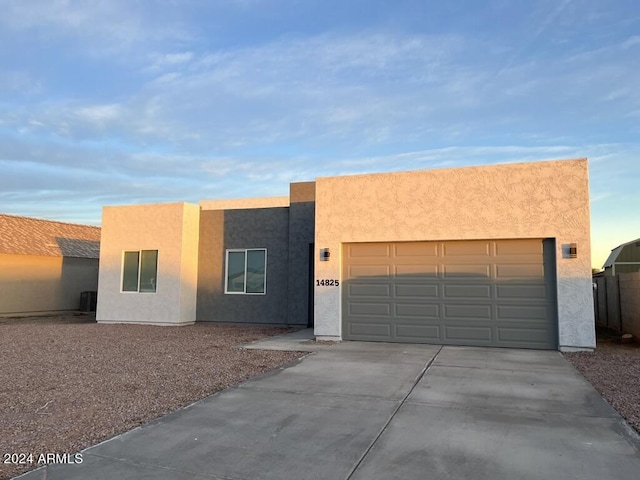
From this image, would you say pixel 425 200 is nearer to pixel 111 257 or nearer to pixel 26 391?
pixel 26 391

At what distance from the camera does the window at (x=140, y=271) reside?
1566cm

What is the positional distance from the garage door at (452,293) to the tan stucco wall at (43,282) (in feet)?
51.1

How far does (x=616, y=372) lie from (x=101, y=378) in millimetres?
8339

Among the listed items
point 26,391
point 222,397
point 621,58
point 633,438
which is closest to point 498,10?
point 621,58

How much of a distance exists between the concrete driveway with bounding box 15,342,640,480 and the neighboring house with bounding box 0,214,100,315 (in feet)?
55.3

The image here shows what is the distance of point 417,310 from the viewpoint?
35.4 feet

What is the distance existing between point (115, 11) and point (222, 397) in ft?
28.4

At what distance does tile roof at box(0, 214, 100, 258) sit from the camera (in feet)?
65.4

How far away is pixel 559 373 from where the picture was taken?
24.8 feet

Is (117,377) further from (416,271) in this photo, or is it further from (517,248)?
(517,248)

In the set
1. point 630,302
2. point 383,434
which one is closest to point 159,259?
point 383,434

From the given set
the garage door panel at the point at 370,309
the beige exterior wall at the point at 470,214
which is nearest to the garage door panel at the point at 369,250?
the beige exterior wall at the point at 470,214

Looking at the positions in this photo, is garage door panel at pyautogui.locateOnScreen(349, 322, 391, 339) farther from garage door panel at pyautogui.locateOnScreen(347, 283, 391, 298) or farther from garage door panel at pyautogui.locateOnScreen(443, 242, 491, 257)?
garage door panel at pyautogui.locateOnScreen(443, 242, 491, 257)

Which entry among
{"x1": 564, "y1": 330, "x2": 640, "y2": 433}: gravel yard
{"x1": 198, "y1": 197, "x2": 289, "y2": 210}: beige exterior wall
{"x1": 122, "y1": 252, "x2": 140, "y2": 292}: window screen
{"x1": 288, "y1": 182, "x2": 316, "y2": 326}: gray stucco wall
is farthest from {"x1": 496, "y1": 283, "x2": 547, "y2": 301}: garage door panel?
{"x1": 198, "y1": 197, "x2": 289, "y2": 210}: beige exterior wall
